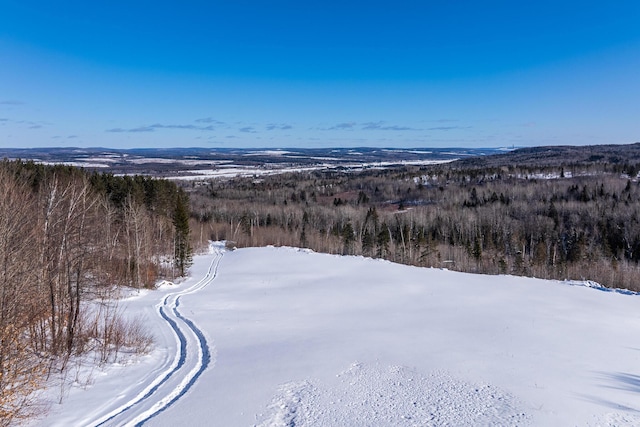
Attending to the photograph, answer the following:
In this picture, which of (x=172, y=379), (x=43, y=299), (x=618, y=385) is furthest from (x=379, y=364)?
(x=43, y=299)

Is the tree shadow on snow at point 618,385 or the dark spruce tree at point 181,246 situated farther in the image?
the dark spruce tree at point 181,246

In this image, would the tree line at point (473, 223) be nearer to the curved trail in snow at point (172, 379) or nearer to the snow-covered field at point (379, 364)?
the snow-covered field at point (379, 364)

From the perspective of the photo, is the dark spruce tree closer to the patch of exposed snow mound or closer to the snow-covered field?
the snow-covered field

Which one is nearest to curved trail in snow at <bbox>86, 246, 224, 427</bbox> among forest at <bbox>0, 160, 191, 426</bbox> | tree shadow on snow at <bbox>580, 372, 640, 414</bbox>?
forest at <bbox>0, 160, 191, 426</bbox>

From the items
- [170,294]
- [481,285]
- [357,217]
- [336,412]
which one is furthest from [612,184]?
[336,412]

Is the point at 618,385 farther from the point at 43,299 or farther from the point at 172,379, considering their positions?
the point at 43,299

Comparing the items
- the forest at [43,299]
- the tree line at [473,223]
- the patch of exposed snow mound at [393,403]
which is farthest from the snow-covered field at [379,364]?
the tree line at [473,223]
